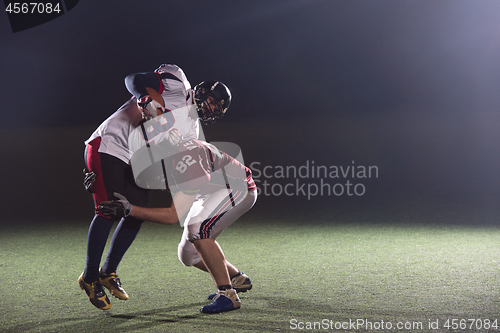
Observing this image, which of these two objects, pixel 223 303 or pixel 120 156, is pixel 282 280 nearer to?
pixel 223 303

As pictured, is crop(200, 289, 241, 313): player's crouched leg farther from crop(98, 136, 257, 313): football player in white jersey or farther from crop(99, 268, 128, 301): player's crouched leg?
crop(99, 268, 128, 301): player's crouched leg

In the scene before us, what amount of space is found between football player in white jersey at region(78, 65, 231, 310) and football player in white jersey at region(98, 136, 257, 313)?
0.45 feet

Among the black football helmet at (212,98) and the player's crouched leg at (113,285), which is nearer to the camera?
the player's crouched leg at (113,285)

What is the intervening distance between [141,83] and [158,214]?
68 cm

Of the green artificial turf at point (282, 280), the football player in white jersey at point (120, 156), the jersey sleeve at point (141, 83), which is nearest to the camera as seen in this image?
the green artificial turf at point (282, 280)

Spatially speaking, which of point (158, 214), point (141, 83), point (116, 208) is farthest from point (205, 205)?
point (141, 83)

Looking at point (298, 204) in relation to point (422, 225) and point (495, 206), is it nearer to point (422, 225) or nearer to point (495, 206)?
point (422, 225)

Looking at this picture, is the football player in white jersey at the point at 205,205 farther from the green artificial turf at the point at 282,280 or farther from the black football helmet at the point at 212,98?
the black football helmet at the point at 212,98

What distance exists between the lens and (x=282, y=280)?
248 cm

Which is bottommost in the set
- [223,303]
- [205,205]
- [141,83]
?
[223,303]

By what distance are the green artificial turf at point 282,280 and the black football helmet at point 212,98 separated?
35.4 inches

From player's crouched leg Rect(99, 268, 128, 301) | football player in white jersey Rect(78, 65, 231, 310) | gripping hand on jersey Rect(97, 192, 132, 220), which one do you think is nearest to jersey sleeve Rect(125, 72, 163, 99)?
football player in white jersey Rect(78, 65, 231, 310)

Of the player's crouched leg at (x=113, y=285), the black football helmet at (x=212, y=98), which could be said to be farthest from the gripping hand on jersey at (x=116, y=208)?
the black football helmet at (x=212, y=98)

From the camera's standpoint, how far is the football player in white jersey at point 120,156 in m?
1.98
